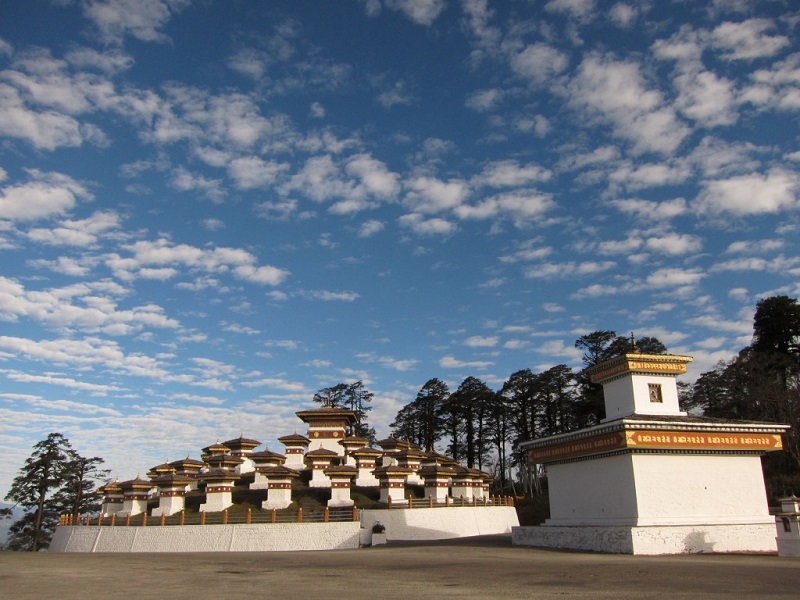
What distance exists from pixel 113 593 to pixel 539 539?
1847 cm

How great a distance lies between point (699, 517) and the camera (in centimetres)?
2208

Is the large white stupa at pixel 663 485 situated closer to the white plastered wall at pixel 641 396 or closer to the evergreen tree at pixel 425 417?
the white plastered wall at pixel 641 396

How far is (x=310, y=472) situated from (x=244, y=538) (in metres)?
13.9

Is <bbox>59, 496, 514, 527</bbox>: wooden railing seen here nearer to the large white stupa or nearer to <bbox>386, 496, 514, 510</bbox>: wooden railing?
<bbox>386, 496, 514, 510</bbox>: wooden railing

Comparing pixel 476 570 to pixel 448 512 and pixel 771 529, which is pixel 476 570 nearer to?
pixel 771 529

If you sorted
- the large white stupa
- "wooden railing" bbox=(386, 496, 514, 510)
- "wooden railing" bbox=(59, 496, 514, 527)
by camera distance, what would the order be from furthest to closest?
"wooden railing" bbox=(386, 496, 514, 510) → "wooden railing" bbox=(59, 496, 514, 527) → the large white stupa

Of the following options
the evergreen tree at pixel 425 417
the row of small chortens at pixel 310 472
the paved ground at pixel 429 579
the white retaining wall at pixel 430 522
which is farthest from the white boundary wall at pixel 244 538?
the evergreen tree at pixel 425 417

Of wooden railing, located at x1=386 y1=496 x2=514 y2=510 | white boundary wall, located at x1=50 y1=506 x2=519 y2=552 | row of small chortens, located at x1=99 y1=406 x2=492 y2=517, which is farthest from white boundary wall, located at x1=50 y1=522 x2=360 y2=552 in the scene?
wooden railing, located at x1=386 y1=496 x2=514 y2=510

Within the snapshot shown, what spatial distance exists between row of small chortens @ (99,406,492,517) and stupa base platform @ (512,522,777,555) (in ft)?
54.5

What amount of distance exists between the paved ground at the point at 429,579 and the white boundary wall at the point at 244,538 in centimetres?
1115

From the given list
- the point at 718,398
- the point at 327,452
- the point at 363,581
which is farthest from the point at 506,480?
the point at 363,581

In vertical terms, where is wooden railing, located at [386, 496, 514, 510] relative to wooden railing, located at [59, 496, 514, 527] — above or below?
above

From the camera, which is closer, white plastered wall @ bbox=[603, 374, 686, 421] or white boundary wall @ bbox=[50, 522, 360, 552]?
white plastered wall @ bbox=[603, 374, 686, 421]

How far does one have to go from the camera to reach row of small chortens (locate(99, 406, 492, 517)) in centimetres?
3631
